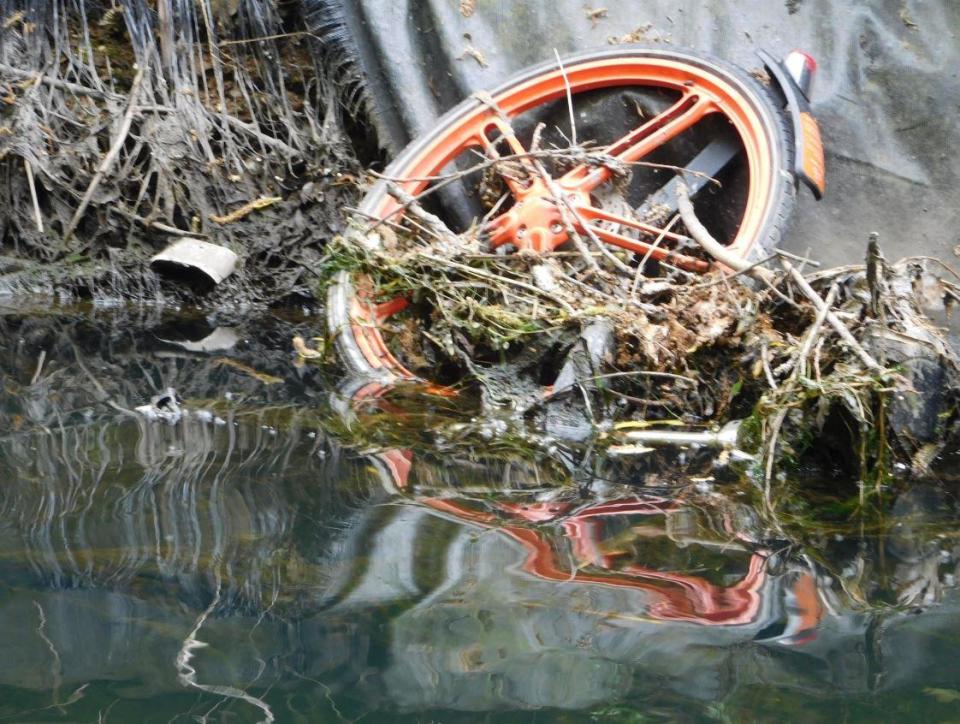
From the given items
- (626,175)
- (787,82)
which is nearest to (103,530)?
(626,175)

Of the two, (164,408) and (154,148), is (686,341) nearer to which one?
(164,408)

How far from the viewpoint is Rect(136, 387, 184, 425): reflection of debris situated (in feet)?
9.47

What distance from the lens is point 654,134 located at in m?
4.11

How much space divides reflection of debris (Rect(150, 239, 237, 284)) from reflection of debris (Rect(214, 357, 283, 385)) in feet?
3.65

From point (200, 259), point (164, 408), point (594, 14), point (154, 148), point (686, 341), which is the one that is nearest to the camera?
point (164, 408)

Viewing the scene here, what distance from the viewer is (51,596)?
5.49ft

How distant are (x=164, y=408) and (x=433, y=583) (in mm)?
1436

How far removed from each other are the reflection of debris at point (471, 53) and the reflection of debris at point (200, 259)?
1.40 m

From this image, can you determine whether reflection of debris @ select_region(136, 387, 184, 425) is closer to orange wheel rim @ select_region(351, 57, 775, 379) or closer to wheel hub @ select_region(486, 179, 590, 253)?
orange wheel rim @ select_region(351, 57, 775, 379)

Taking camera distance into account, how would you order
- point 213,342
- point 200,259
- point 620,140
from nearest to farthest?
point 213,342
point 620,140
point 200,259

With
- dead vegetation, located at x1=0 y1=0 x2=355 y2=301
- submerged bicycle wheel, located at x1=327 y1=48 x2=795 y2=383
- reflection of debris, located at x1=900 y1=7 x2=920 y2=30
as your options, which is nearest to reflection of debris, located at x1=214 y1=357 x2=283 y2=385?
submerged bicycle wheel, located at x1=327 y1=48 x2=795 y2=383

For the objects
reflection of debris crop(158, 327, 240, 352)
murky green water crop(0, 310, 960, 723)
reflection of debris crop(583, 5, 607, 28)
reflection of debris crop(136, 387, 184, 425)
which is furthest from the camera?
reflection of debris crop(583, 5, 607, 28)

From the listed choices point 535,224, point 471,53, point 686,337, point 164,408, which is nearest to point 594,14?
point 471,53

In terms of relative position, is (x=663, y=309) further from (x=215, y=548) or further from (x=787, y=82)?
(x=215, y=548)
